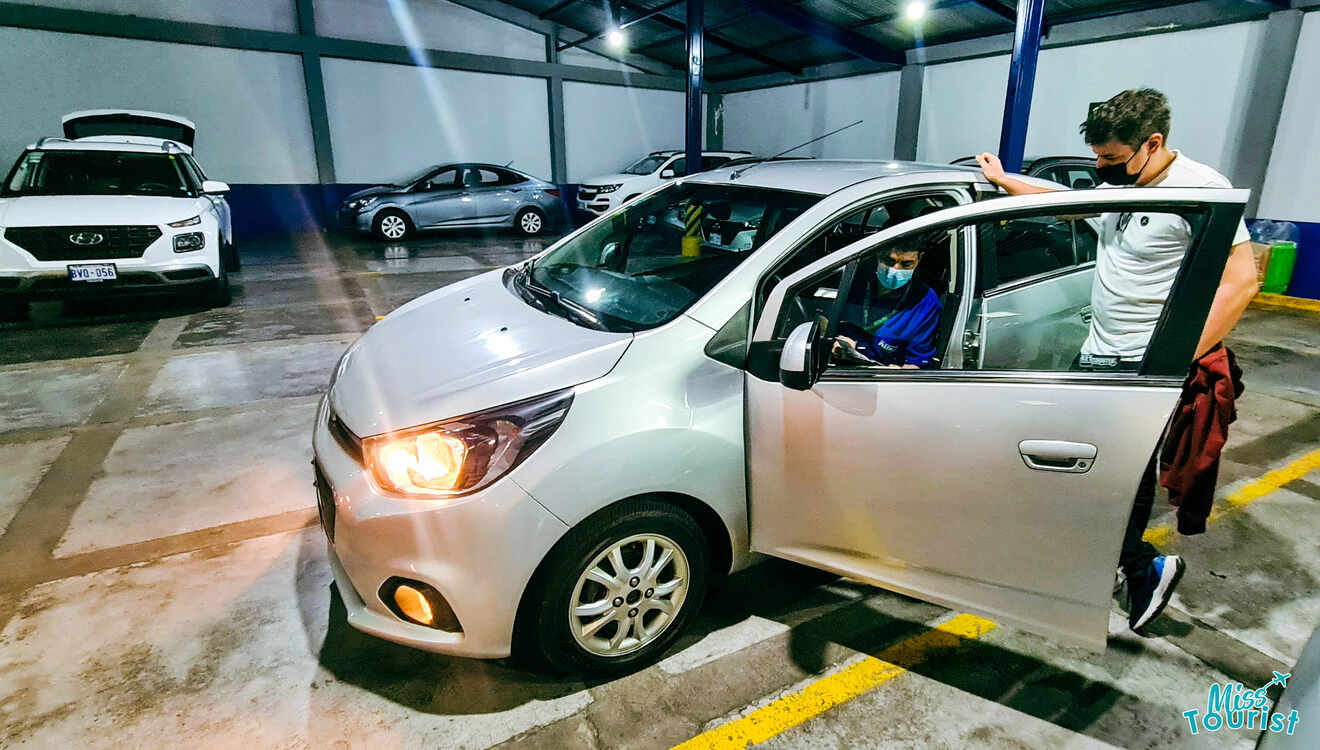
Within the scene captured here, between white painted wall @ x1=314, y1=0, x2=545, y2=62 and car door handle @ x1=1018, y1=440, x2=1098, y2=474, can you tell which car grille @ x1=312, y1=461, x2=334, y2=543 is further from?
white painted wall @ x1=314, y1=0, x2=545, y2=62

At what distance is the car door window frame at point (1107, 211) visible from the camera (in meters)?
1.80

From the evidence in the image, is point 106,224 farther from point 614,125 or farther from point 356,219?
point 614,125

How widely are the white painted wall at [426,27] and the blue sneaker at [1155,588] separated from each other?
15.9 meters

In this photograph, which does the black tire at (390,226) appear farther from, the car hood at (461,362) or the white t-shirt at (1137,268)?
the white t-shirt at (1137,268)

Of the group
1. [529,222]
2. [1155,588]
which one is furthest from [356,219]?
[1155,588]

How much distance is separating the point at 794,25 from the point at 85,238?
11.0 metres

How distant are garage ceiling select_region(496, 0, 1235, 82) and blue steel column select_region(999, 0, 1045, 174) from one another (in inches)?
179

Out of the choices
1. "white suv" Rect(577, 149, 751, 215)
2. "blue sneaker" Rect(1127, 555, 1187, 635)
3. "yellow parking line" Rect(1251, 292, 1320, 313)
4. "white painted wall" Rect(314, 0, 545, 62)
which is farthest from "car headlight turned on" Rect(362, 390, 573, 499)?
"white painted wall" Rect(314, 0, 545, 62)

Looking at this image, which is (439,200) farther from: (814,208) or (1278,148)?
(1278,148)

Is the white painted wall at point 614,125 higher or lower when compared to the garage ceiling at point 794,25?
lower

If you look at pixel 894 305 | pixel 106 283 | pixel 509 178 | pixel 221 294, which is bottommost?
pixel 221 294

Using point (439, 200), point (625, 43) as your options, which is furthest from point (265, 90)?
point (625, 43)

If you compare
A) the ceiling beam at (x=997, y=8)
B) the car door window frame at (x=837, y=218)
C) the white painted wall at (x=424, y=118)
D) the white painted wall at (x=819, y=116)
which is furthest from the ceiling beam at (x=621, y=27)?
the car door window frame at (x=837, y=218)

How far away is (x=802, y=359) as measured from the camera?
74.1 inches
